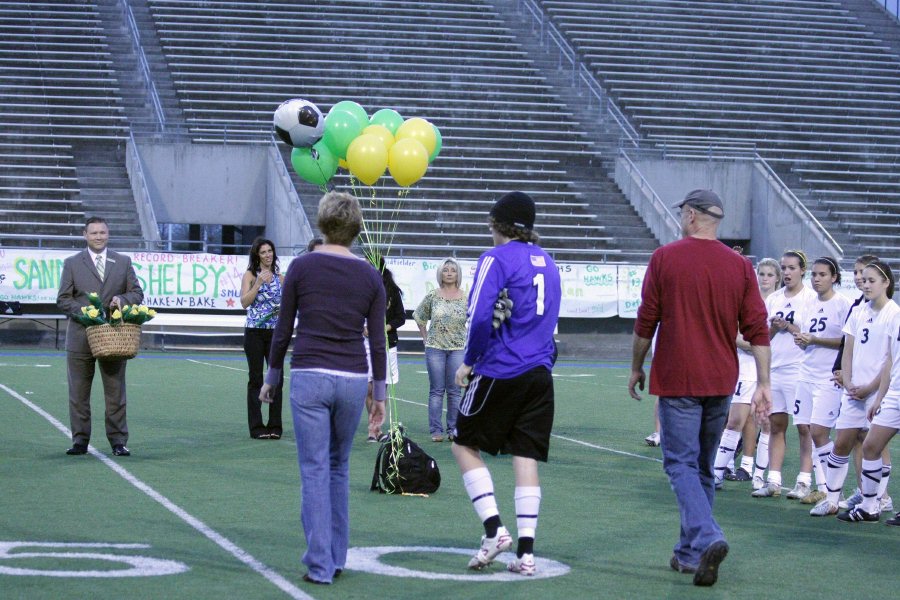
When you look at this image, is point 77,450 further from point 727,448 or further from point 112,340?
point 727,448

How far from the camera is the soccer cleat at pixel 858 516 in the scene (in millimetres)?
8680

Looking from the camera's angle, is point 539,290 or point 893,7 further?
point 893,7

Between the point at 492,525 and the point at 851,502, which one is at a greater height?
the point at 492,525

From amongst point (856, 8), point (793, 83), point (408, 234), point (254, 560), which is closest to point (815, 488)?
point (254, 560)

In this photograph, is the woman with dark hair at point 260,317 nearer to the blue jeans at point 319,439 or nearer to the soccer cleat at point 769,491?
the soccer cleat at point 769,491

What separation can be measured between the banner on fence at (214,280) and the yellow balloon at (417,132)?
13391mm

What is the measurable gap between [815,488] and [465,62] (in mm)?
27415

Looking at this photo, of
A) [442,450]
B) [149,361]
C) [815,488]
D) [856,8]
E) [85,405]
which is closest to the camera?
[815,488]

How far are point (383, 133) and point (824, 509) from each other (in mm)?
4838

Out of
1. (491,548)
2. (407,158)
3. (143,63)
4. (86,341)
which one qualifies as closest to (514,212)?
(491,548)

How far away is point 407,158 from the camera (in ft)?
36.2

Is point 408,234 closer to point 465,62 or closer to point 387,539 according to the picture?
point 465,62

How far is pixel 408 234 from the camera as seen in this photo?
96.8 feet

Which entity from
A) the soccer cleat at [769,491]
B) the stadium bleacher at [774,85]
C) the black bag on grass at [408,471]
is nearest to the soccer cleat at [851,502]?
the soccer cleat at [769,491]
